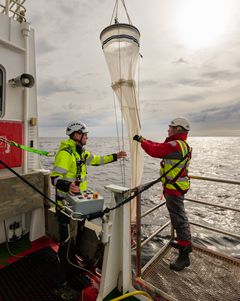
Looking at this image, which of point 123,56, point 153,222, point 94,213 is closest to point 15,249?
point 94,213

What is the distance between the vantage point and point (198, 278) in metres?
3.28

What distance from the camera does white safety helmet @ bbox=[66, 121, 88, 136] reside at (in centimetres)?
310

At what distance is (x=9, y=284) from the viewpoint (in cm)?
303

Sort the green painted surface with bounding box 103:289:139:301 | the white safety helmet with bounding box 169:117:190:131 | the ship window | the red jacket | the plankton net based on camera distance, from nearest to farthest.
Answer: the green painted surface with bounding box 103:289:139:301 → the red jacket → the white safety helmet with bounding box 169:117:190:131 → the plankton net → the ship window

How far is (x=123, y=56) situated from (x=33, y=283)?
4.03 metres

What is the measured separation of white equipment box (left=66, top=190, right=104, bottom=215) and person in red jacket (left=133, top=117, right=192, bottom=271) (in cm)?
127

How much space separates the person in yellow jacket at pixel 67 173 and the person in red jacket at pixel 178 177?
4.04 feet

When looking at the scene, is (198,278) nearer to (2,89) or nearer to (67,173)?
(67,173)

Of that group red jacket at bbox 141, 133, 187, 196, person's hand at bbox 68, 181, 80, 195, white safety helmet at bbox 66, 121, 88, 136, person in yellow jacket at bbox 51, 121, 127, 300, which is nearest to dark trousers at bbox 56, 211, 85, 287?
person in yellow jacket at bbox 51, 121, 127, 300

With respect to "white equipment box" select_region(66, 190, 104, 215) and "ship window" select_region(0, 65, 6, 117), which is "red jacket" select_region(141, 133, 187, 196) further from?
"ship window" select_region(0, 65, 6, 117)

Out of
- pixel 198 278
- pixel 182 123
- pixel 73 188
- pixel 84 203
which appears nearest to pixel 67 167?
pixel 73 188

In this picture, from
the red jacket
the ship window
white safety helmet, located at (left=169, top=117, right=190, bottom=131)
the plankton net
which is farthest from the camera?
the ship window

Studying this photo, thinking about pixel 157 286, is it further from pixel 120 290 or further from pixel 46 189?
pixel 46 189

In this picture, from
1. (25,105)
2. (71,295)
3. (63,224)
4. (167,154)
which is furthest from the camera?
(25,105)
